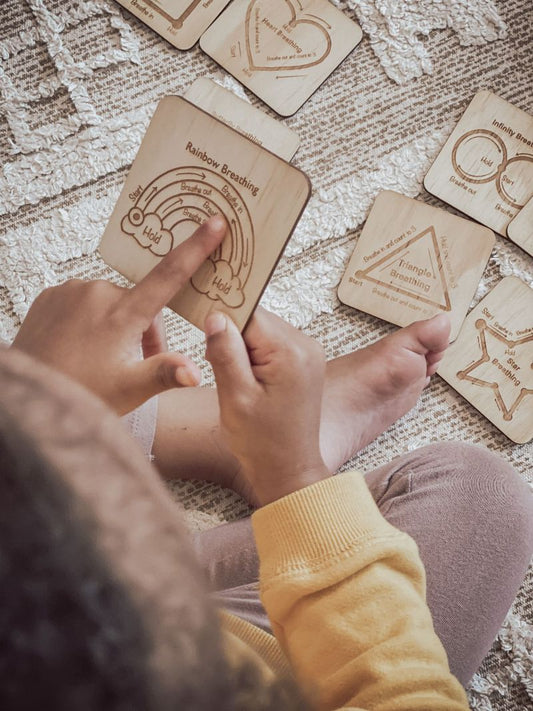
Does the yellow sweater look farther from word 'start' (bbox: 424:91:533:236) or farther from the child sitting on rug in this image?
word 'start' (bbox: 424:91:533:236)

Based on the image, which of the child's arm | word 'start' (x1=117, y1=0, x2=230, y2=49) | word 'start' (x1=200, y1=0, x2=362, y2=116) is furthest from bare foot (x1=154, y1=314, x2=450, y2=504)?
word 'start' (x1=117, y1=0, x2=230, y2=49)

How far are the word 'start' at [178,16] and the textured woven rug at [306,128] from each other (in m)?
0.01

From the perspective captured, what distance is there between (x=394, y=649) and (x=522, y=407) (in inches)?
19.7

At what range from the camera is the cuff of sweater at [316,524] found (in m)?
0.53

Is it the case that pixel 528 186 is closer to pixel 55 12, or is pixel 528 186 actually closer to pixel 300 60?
pixel 300 60

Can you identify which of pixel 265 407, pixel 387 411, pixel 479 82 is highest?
pixel 479 82

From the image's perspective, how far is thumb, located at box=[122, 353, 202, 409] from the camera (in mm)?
540

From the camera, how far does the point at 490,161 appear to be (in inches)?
35.9

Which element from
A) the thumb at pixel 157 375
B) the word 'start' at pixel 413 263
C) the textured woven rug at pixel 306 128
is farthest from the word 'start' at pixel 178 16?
the thumb at pixel 157 375

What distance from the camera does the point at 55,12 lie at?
0.92 meters

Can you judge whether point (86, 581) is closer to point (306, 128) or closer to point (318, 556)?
point (318, 556)

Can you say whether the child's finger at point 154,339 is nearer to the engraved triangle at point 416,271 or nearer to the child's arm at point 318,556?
the child's arm at point 318,556

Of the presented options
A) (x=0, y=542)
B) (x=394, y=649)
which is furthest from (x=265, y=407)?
(x=0, y=542)

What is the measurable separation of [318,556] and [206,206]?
12.9 inches
